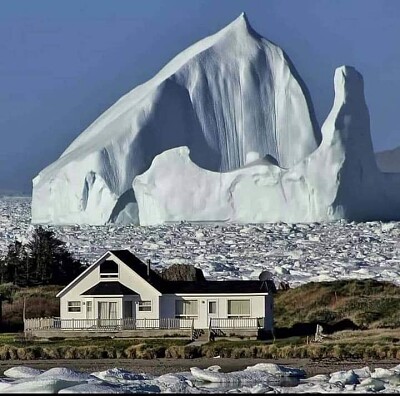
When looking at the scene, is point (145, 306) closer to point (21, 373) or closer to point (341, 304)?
point (341, 304)

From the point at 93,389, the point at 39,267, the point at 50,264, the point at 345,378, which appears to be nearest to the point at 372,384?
the point at 345,378

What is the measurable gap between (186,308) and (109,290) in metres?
1.29

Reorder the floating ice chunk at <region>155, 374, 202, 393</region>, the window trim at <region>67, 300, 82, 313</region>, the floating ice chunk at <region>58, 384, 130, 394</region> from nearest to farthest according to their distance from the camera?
the floating ice chunk at <region>58, 384, 130, 394</region> < the floating ice chunk at <region>155, 374, 202, 393</region> < the window trim at <region>67, 300, 82, 313</region>

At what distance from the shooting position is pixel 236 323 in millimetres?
20688

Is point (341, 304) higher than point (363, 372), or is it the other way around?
point (341, 304)

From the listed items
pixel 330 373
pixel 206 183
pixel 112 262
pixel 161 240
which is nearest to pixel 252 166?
pixel 206 183

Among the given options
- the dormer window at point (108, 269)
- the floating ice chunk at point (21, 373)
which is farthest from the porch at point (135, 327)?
the floating ice chunk at point (21, 373)

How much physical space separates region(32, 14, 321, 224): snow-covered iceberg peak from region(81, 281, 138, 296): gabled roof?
30981mm

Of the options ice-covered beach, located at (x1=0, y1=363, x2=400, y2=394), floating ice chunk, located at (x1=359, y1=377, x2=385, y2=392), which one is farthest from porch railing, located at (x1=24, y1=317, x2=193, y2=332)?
floating ice chunk, located at (x1=359, y1=377, x2=385, y2=392)

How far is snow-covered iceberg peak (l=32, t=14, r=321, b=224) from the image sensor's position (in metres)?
53.2

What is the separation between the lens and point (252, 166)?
4791cm

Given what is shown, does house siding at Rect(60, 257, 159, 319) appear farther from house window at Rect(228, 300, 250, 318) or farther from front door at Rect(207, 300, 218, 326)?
house window at Rect(228, 300, 250, 318)

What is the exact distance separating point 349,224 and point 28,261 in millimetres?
21400

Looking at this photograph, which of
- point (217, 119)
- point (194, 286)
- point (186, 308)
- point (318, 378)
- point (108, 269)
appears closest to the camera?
point (318, 378)
